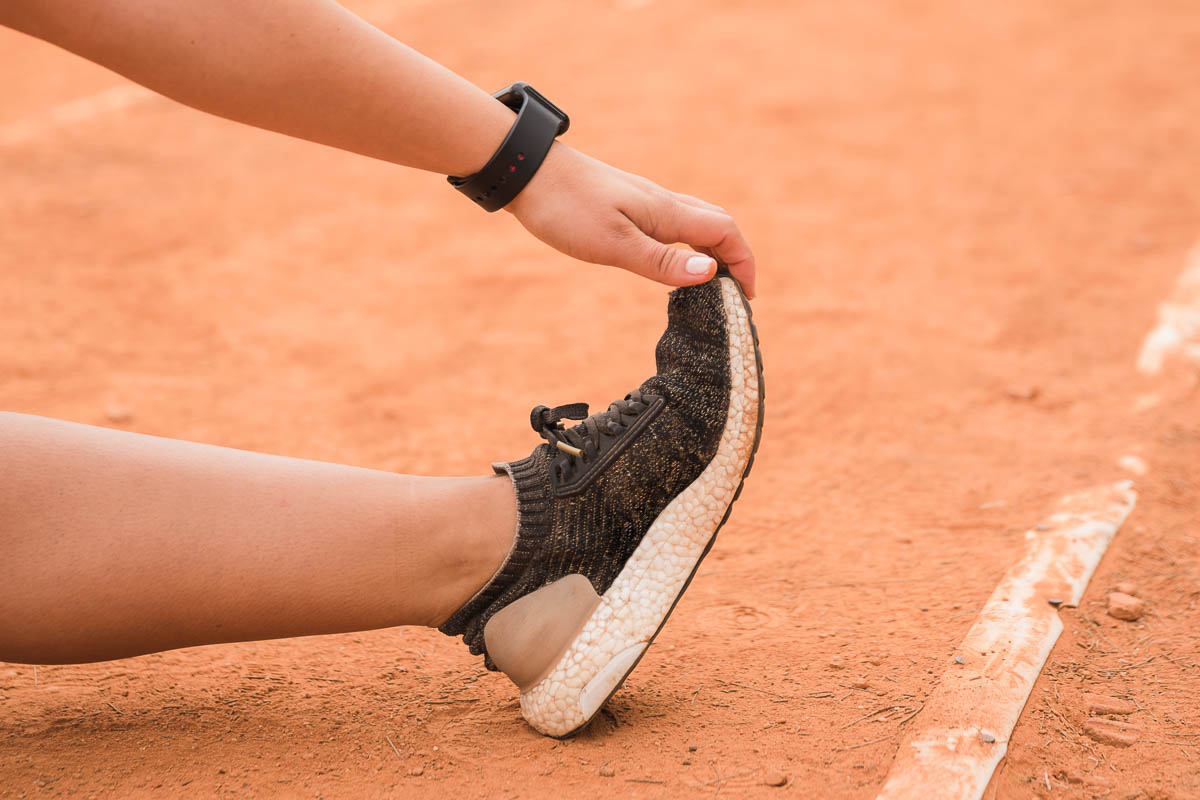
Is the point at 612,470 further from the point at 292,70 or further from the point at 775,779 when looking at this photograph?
the point at 292,70

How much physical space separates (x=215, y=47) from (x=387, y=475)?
1.81 ft

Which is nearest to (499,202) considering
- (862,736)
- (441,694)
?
(441,694)

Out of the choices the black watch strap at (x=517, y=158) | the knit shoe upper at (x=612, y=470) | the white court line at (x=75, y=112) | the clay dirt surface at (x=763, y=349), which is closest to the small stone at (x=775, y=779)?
the clay dirt surface at (x=763, y=349)

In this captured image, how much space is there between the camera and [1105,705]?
1322 mm

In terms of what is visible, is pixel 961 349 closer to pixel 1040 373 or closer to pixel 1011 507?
pixel 1040 373

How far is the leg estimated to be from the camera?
44.8 inches

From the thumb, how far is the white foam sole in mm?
69

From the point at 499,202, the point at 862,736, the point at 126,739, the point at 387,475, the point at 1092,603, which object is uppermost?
the point at 499,202

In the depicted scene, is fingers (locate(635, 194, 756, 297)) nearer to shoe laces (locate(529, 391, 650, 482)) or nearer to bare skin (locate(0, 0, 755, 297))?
bare skin (locate(0, 0, 755, 297))

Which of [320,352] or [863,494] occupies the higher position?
[320,352]

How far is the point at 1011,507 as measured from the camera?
6.39 ft

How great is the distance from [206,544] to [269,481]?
11cm

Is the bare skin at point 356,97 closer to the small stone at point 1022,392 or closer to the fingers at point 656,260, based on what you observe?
the fingers at point 656,260

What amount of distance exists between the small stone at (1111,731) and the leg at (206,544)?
765mm
